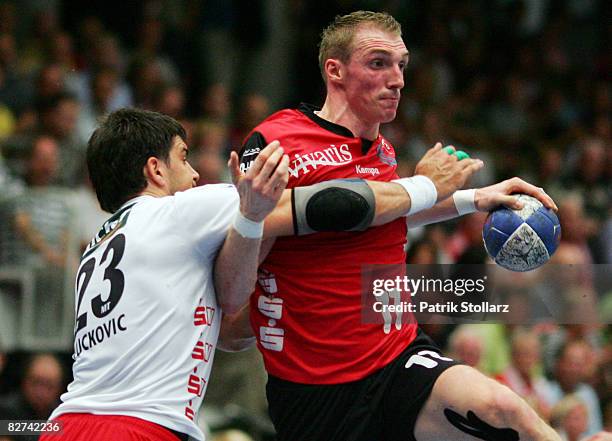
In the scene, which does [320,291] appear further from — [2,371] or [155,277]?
[2,371]

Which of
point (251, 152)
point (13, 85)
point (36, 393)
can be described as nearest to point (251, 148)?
point (251, 152)

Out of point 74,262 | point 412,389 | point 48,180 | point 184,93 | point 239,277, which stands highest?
point 184,93

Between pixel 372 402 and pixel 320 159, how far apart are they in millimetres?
1240

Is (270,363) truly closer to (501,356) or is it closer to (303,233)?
(303,233)

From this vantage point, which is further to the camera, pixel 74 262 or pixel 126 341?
pixel 74 262

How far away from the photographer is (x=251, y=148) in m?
5.75

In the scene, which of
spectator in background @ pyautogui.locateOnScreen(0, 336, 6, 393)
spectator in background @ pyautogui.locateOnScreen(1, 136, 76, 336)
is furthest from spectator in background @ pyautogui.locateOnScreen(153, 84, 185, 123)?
spectator in background @ pyautogui.locateOnScreen(0, 336, 6, 393)

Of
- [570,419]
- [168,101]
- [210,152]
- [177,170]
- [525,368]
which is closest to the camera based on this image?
[177,170]

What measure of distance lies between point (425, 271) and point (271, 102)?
6792 mm

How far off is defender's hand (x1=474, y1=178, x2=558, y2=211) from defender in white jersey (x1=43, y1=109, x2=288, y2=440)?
1415 millimetres

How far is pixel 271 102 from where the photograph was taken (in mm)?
14016

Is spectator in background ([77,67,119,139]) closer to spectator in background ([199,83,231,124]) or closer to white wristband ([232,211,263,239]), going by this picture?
spectator in background ([199,83,231,124])

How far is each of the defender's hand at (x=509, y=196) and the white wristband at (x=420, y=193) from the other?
1.06 feet

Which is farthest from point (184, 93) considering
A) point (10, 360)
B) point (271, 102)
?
point (10, 360)
